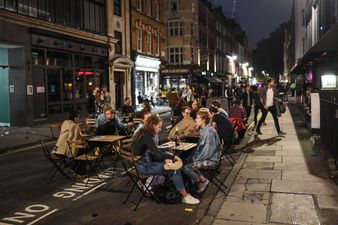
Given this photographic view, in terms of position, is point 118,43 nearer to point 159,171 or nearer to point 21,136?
point 21,136

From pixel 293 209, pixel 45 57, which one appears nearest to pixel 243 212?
pixel 293 209

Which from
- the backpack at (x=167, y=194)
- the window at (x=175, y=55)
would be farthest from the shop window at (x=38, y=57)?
the window at (x=175, y=55)

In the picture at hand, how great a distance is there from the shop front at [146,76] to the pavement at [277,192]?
2177 centimetres

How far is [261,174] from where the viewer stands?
8.19 m

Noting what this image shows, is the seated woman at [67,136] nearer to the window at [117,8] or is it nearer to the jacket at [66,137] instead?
the jacket at [66,137]

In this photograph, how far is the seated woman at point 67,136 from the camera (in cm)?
812

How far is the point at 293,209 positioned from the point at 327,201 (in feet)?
2.30

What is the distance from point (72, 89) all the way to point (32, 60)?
3.66m

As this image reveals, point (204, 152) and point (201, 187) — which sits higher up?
point (204, 152)

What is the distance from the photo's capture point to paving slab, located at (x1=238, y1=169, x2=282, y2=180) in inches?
314

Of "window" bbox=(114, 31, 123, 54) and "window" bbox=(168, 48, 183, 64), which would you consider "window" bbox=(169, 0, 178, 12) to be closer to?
Result: "window" bbox=(168, 48, 183, 64)

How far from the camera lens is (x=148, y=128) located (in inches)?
250

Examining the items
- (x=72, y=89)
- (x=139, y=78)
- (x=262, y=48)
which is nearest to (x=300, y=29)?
(x=139, y=78)

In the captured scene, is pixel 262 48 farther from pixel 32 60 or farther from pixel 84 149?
pixel 84 149
